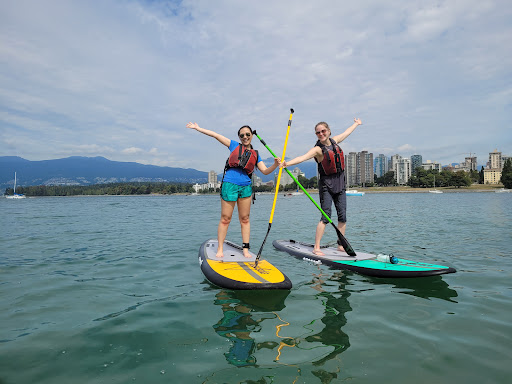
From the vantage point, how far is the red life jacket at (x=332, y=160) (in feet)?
23.4

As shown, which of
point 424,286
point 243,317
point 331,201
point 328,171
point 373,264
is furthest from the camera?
point 331,201

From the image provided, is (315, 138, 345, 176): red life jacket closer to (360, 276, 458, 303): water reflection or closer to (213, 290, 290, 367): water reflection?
(360, 276, 458, 303): water reflection

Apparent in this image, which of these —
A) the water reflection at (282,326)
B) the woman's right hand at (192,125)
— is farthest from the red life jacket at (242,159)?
the water reflection at (282,326)

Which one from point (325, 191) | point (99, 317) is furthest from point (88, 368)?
point (325, 191)

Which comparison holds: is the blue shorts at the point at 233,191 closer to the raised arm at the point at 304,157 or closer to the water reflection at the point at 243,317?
the raised arm at the point at 304,157

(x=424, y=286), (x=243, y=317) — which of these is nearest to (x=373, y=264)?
(x=424, y=286)

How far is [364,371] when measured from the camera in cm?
276

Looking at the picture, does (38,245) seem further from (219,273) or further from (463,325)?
(463,325)

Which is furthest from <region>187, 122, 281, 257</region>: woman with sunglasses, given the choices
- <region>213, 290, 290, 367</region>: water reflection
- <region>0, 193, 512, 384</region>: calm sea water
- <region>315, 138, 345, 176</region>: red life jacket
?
<region>213, 290, 290, 367</region>: water reflection

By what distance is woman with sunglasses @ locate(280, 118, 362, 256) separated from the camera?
281 inches

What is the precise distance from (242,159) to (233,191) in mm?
708

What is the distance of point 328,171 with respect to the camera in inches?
289

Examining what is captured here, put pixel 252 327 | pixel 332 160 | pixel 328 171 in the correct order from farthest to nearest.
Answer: pixel 328 171 → pixel 332 160 → pixel 252 327

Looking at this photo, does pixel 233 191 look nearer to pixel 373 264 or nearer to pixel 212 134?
pixel 212 134
